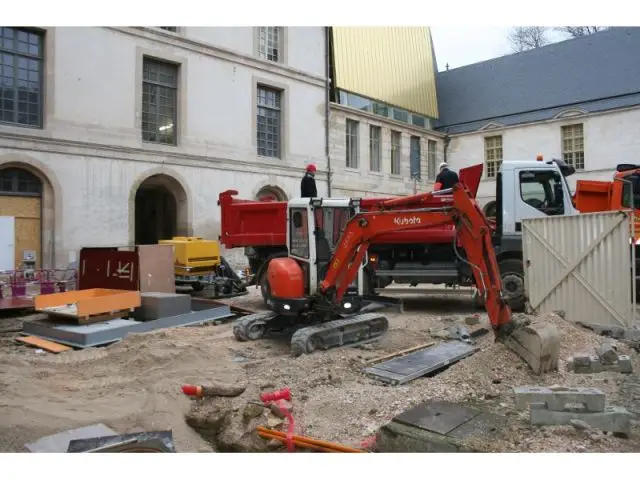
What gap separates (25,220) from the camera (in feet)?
44.3

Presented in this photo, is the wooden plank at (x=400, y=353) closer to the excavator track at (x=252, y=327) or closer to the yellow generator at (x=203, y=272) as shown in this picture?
the excavator track at (x=252, y=327)

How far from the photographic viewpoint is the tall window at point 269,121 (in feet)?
61.6

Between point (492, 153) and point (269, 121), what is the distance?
40.0ft

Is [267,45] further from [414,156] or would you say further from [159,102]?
[414,156]

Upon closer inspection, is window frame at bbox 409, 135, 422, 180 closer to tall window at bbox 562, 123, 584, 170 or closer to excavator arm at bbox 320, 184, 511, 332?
tall window at bbox 562, 123, 584, 170

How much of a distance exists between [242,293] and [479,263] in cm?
819

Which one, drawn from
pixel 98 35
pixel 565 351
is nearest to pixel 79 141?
pixel 98 35

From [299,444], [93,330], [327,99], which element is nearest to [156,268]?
[93,330]

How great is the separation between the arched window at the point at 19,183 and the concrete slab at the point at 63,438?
11563mm

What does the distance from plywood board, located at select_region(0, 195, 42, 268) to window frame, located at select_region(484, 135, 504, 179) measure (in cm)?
1977

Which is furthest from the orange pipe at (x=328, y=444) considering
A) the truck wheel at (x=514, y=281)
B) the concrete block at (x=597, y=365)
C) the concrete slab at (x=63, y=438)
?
the truck wheel at (x=514, y=281)

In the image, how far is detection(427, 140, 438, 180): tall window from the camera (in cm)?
2570

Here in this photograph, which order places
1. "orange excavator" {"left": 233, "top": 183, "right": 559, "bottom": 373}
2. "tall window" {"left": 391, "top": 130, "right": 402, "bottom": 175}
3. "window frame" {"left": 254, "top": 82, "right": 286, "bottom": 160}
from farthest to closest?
"tall window" {"left": 391, "top": 130, "right": 402, "bottom": 175} < "window frame" {"left": 254, "top": 82, "right": 286, "bottom": 160} < "orange excavator" {"left": 233, "top": 183, "right": 559, "bottom": 373}

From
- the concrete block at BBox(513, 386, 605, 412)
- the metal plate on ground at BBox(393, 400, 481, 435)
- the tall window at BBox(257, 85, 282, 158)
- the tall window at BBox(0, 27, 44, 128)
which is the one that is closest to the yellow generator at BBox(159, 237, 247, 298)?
the tall window at BBox(0, 27, 44, 128)
